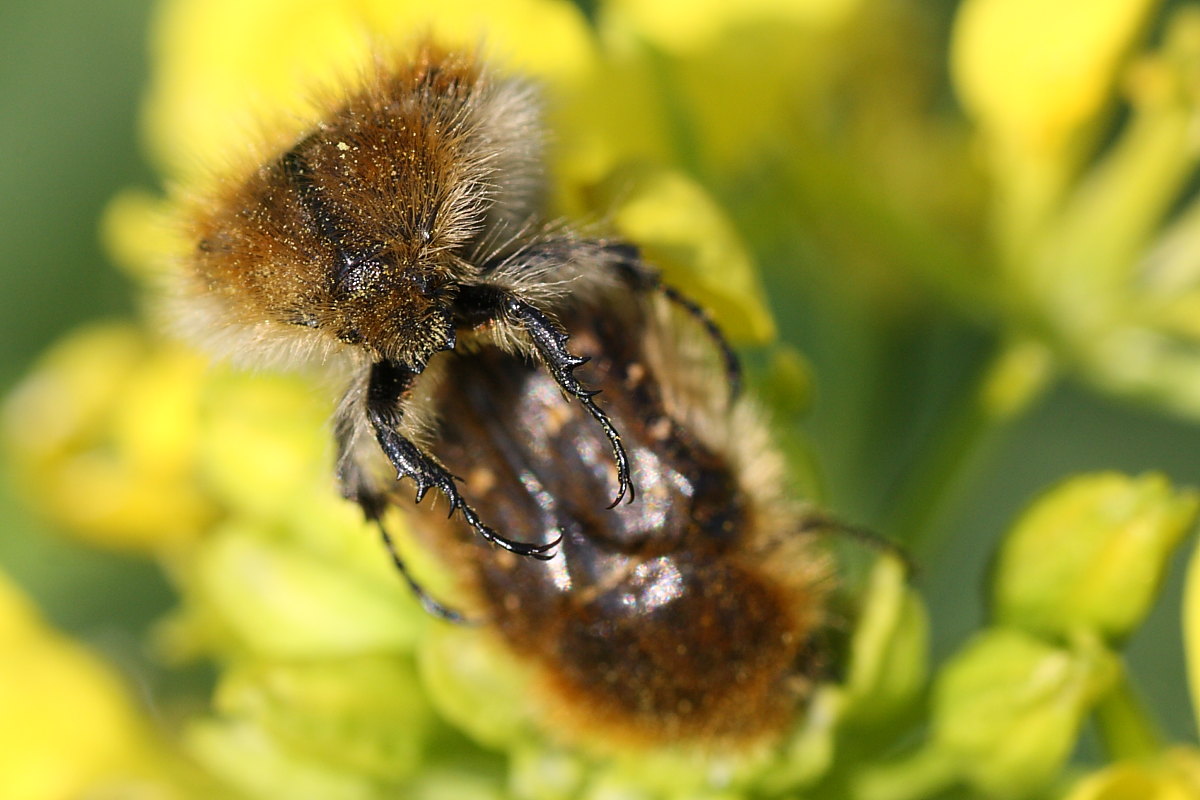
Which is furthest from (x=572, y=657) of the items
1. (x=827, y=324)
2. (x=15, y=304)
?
(x=15, y=304)

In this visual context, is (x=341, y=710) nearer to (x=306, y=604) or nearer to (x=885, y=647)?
(x=306, y=604)

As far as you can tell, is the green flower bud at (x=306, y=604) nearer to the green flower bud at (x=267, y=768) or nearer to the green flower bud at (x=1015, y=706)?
the green flower bud at (x=267, y=768)

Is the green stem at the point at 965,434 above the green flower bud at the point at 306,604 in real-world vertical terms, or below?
above

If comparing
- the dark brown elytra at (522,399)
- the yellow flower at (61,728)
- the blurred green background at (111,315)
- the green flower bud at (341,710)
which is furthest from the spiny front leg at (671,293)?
the blurred green background at (111,315)

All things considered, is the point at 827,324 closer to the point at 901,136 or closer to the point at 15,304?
the point at 901,136

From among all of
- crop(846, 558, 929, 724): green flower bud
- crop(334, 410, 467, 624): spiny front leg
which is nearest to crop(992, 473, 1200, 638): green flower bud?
crop(846, 558, 929, 724): green flower bud

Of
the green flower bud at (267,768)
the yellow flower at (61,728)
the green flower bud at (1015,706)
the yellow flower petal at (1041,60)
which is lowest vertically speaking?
the green flower bud at (1015,706)
